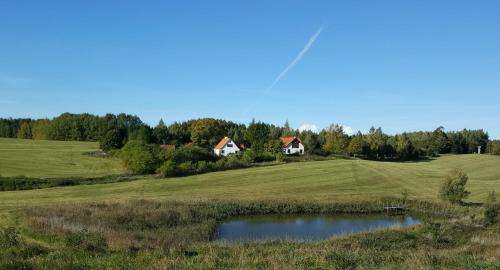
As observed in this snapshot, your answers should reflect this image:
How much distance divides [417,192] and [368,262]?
1836 inches

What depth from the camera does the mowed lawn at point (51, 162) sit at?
6775 centimetres

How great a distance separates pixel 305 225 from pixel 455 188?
16582 mm

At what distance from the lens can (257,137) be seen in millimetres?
97750

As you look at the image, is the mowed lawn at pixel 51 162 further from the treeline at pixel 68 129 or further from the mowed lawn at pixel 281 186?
the treeline at pixel 68 129

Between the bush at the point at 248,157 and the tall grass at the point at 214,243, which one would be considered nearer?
the tall grass at the point at 214,243

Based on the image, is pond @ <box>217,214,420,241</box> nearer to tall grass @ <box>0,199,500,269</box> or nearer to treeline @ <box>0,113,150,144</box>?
tall grass @ <box>0,199,500,269</box>

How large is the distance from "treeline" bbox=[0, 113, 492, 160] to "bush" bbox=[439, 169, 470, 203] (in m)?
42.2

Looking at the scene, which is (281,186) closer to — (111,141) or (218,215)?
(218,215)

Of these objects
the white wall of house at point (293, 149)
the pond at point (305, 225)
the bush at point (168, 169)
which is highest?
the white wall of house at point (293, 149)

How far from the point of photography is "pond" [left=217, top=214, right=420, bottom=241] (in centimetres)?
3612

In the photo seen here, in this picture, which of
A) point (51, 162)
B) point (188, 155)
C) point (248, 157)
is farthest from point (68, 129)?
point (248, 157)

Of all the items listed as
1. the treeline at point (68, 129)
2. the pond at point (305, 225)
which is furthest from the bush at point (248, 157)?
the treeline at point (68, 129)

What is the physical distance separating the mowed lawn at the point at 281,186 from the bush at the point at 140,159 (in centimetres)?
323

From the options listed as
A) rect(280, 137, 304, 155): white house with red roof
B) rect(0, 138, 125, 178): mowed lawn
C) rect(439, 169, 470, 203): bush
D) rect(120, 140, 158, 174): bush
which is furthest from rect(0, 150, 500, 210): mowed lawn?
rect(280, 137, 304, 155): white house with red roof
